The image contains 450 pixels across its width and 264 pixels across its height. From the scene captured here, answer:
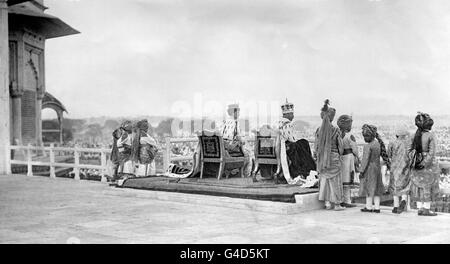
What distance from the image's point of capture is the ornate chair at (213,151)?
29.1 ft

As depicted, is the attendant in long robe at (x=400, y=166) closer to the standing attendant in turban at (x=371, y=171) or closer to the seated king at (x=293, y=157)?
the standing attendant in turban at (x=371, y=171)

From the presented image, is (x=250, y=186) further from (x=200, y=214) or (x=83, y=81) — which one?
(x=83, y=81)

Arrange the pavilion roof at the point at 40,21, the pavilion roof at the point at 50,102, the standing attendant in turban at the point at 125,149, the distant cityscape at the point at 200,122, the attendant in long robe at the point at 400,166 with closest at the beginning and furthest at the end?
the attendant in long robe at the point at 400,166 → the distant cityscape at the point at 200,122 → the standing attendant in turban at the point at 125,149 → the pavilion roof at the point at 40,21 → the pavilion roof at the point at 50,102

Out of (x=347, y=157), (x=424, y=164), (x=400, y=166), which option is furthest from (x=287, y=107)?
(x=424, y=164)

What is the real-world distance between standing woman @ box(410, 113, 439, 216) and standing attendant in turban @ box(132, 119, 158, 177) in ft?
16.4

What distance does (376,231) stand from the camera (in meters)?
5.59

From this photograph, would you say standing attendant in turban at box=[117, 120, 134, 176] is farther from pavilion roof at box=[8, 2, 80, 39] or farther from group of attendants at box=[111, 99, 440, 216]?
pavilion roof at box=[8, 2, 80, 39]

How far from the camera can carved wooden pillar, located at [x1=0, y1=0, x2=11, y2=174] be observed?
43.8 ft

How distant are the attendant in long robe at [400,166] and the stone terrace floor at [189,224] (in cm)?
27

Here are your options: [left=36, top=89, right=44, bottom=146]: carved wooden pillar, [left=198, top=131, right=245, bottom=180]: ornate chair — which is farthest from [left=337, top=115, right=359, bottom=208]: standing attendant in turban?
[left=36, top=89, right=44, bottom=146]: carved wooden pillar

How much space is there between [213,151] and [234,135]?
→ 0.68 meters

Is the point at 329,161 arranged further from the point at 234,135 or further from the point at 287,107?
the point at 234,135

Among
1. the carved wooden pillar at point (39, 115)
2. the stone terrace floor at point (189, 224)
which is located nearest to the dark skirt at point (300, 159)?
the stone terrace floor at point (189, 224)
